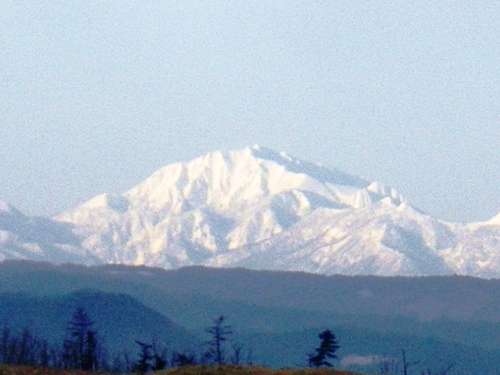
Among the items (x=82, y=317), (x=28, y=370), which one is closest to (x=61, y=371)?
(x=28, y=370)

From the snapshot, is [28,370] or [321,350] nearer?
[28,370]

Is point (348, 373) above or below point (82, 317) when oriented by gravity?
below

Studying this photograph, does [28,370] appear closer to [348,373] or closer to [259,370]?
[259,370]

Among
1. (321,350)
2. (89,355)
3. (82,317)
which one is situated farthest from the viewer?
(82,317)

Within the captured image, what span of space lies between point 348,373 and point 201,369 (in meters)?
11.1

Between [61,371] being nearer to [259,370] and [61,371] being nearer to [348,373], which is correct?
[259,370]

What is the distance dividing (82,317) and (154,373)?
350ft

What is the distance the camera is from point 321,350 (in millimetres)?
139875

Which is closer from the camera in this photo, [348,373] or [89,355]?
[348,373]

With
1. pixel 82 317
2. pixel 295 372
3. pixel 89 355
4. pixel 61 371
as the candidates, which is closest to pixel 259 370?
pixel 295 372

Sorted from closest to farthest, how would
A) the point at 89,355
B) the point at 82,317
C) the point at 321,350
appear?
1. the point at 321,350
2. the point at 89,355
3. the point at 82,317

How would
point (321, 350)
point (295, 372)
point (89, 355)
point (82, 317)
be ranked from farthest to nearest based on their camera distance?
1. point (82, 317)
2. point (89, 355)
3. point (321, 350)
4. point (295, 372)

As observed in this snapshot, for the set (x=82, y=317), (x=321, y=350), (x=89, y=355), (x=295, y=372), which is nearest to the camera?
(x=295, y=372)

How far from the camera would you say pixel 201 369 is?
3597 inches
